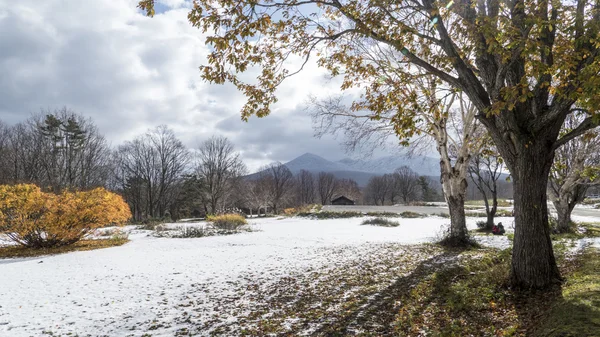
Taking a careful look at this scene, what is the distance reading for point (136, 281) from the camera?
7.19 metres

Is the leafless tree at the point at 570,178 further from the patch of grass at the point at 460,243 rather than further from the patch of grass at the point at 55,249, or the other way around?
the patch of grass at the point at 55,249

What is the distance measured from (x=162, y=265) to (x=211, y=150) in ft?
108

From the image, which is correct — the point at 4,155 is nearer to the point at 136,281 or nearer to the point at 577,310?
the point at 136,281

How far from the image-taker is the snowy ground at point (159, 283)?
464cm

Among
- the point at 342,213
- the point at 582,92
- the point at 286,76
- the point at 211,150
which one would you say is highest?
the point at 211,150

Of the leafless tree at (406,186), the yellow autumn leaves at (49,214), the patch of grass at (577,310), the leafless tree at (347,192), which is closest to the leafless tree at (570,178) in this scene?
the patch of grass at (577,310)

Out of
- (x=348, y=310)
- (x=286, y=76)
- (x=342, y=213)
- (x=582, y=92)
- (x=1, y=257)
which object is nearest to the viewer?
(x=582, y=92)

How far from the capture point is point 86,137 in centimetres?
3447

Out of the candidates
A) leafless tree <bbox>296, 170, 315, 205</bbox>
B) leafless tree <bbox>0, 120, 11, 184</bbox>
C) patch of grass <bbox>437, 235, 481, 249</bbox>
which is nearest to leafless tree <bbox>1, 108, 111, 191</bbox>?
leafless tree <bbox>0, 120, 11, 184</bbox>

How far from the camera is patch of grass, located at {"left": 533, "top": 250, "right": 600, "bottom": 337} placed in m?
2.94

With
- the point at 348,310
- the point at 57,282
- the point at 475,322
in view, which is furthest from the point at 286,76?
the point at 57,282

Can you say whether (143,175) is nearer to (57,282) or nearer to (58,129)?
(58,129)

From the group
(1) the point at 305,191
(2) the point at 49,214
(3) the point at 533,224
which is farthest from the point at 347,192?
(3) the point at 533,224

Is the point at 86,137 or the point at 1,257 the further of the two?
the point at 86,137
